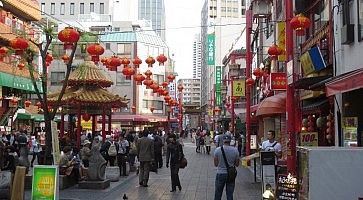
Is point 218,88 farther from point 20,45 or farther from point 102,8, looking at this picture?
point 20,45

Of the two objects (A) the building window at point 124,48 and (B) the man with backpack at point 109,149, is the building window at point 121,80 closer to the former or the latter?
(A) the building window at point 124,48

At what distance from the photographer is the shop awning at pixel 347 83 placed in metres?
10.7

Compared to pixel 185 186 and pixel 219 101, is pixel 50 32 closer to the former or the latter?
pixel 185 186

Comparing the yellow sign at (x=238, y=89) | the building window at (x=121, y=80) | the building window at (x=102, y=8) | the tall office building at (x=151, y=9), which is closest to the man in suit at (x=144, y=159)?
the yellow sign at (x=238, y=89)

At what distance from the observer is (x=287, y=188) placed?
9367mm

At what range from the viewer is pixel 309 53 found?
674 inches

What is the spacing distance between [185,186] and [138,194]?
260 centimetres

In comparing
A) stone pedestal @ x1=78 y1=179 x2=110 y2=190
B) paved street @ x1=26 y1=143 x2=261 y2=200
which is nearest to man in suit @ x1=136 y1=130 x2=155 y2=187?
paved street @ x1=26 y1=143 x2=261 y2=200

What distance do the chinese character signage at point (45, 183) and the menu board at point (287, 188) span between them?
4.33 m

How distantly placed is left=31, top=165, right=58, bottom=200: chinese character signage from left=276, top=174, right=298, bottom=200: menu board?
4333 mm

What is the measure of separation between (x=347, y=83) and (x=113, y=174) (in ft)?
39.0

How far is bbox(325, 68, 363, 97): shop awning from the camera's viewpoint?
1071 centimetres

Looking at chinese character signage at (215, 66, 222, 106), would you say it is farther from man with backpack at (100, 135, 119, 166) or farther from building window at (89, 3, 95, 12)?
man with backpack at (100, 135, 119, 166)

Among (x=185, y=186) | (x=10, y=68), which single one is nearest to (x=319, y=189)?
(x=185, y=186)
